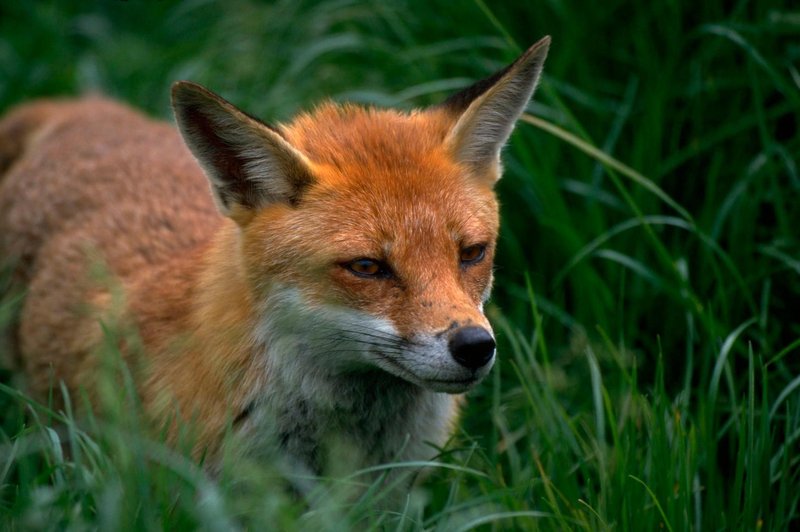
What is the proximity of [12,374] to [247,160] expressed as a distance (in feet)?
6.81

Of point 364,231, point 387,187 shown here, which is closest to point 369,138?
point 387,187

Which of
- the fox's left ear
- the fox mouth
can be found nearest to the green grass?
the fox mouth

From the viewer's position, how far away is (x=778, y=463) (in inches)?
142

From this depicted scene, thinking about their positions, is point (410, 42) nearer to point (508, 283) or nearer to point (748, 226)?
point (508, 283)

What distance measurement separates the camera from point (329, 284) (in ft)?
10.5

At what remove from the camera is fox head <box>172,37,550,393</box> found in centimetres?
308

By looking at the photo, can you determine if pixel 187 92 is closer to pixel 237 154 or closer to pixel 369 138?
pixel 237 154

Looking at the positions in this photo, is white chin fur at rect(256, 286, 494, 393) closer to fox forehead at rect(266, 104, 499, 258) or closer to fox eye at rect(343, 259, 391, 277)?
fox eye at rect(343, 259, 391, 277)

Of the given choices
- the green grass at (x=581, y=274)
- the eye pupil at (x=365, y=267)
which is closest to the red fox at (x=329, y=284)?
the eye pupil at (x=365, y=267)

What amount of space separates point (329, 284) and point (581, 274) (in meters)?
1.82

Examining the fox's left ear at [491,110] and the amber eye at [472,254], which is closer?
the amber eye at [472,254]

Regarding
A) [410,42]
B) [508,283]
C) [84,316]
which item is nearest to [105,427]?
[84,316]

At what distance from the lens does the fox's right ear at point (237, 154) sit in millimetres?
3250

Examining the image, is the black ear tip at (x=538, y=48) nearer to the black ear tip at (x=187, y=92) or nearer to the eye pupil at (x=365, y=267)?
the eye pupil at (x=365, y=267)
